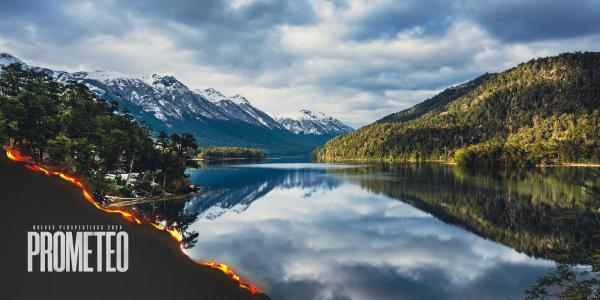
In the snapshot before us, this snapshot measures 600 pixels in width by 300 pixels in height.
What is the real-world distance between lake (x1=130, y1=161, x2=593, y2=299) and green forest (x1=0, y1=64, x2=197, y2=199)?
26.7 feet

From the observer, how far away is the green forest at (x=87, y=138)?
178ft

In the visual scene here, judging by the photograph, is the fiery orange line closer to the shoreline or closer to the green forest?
the shoreline

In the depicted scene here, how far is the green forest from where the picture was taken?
5422cm

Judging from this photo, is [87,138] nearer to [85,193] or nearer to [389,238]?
[389,238]

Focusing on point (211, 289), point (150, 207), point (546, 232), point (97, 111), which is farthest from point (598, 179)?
point (97, 111)

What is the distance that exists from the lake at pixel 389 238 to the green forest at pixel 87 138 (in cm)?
814

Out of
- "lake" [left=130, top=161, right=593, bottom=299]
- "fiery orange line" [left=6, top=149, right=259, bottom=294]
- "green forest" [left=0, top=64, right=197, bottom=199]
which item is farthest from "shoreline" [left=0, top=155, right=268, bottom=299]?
"green forest" [left=0, top=64, right=197, bottom=199]

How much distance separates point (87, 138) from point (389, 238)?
1991 inches

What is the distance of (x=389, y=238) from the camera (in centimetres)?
5347

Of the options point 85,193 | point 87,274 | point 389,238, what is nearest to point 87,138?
point 389,238

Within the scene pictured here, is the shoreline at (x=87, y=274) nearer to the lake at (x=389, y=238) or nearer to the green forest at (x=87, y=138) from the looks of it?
the lake at (x=389, y=238)

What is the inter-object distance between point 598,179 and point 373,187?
98.1m

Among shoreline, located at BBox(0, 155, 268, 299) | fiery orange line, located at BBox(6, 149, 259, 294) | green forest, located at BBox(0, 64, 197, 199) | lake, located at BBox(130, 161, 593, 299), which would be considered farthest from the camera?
green forest, located at BBox(0, 64, 197, 199)

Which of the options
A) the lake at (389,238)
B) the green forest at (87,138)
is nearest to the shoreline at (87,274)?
the lake at (389,238)
